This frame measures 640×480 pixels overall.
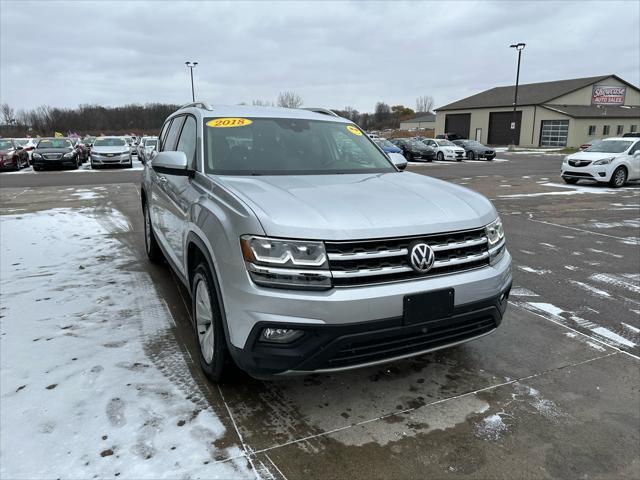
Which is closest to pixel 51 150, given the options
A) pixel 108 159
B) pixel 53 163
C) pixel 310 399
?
pixel 53 163

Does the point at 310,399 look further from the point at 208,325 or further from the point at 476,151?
the point at 476,151

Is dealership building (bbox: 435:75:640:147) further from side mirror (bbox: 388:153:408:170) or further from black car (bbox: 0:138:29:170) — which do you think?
side mirror (bbox: 388:153:408:170)

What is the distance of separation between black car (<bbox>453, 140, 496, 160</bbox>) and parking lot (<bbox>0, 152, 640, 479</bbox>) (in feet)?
87.8

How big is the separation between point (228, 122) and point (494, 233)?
2.30 m

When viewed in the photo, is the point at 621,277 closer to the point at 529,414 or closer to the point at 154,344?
the point at 529,414

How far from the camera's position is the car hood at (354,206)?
2572 millimetres

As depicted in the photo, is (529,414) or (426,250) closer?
(426,250)

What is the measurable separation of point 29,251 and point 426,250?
6.13m

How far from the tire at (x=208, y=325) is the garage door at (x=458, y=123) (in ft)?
198

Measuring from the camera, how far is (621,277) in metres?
5.70

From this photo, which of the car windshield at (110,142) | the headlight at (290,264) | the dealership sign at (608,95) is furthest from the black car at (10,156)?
the dealership sign at (608,95)

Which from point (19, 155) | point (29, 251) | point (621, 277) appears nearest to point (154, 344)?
point (29, 251)

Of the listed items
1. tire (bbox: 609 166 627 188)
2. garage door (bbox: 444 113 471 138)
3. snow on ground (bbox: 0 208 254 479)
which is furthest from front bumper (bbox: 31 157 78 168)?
garage door (bbox: 444 113 471 138)

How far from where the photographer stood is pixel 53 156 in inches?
859
